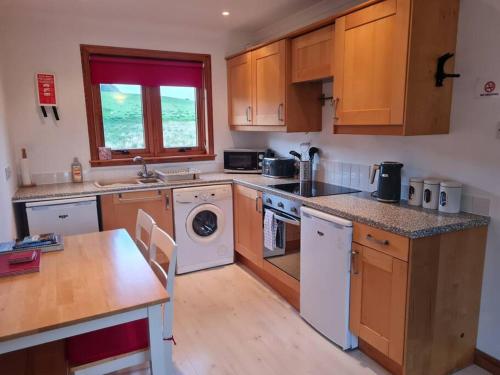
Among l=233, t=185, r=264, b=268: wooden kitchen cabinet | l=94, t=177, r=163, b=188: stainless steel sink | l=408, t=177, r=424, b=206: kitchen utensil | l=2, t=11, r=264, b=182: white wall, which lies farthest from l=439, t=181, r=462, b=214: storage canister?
l=2, t=11, r=264, b=182: white wall

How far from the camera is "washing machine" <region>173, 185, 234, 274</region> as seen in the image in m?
3.37

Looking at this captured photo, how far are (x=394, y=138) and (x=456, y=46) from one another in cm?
66

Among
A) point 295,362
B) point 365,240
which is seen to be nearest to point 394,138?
point 365,240

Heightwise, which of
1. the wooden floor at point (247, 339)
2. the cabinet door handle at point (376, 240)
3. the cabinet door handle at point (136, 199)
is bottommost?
the wooden floor at point (247, 339)

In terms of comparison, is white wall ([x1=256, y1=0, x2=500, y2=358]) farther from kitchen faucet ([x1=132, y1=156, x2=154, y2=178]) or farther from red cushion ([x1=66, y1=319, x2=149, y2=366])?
kitchen faucet ([x1=132, y1=156, x2=154, y2=178])

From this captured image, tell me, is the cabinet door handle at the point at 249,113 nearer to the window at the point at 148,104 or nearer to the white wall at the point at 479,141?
the window at the point at 148,104

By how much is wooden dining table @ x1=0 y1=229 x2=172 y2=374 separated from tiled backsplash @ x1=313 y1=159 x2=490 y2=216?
1.76m

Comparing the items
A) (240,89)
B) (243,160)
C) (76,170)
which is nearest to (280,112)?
(240,89)

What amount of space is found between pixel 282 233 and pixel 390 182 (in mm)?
920

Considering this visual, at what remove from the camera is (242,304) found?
288 centimetres

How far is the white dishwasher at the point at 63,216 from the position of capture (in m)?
2.81

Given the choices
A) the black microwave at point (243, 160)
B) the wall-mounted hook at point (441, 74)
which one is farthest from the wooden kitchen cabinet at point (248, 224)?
the wall-mounted hook at point (441, 74)

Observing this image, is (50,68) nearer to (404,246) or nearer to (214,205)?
(214,205)

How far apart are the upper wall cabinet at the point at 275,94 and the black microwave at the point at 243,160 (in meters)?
0.30
